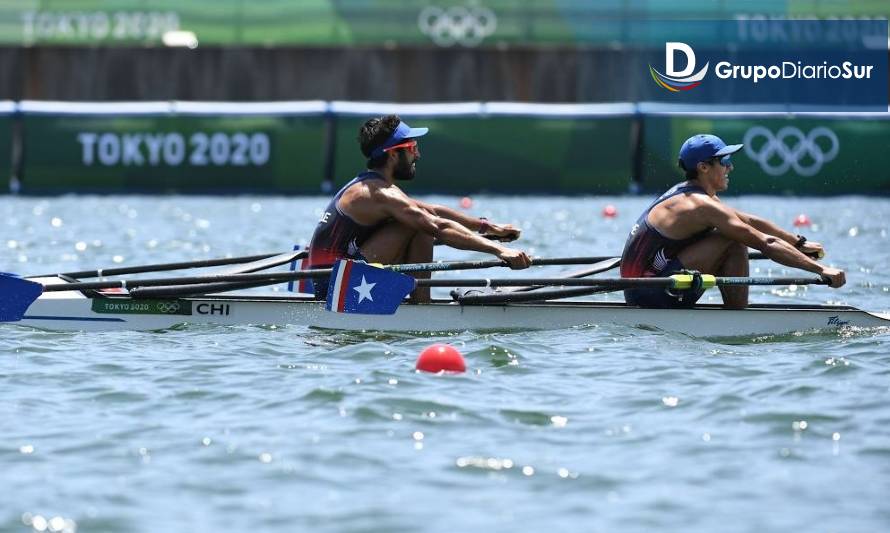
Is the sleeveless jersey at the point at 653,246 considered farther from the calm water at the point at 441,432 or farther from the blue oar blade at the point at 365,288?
the blue oar blade at the point at 365,288

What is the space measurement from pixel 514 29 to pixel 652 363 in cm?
1963

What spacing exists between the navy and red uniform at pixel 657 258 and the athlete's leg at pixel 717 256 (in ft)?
0.16

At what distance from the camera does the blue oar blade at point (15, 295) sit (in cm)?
981

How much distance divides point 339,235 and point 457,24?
1853cm

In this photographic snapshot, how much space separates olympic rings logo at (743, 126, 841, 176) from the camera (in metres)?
21.8

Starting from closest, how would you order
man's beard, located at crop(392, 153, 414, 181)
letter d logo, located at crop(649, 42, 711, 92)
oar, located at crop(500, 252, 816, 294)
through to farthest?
man's beard, located at crop(392, 153, 414, 181)
oar, located at crop(500, 252, 816, 294)
letter d logo, located at crop(649, 42, 711, 92)

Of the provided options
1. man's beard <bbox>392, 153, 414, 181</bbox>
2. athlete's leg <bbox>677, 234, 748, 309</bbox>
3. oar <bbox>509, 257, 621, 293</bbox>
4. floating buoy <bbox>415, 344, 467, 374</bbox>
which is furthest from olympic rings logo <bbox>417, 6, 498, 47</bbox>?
floating buoy <bbox>415, 344, 467, 374</bbox>

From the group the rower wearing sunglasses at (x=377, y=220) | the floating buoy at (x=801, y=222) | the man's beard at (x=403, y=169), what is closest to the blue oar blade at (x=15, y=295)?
the rower wearing sunglasses at (x=377, y=220)

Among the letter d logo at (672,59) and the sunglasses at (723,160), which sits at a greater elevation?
the letter d logo at (672,59)

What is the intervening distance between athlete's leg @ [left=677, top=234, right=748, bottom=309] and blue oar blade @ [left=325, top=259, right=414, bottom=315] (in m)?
1.80

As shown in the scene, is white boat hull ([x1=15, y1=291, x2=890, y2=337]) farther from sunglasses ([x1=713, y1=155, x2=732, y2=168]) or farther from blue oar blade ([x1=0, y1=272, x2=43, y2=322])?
sunglasses ([x1=713, y1=155, x2=732, y2=168])

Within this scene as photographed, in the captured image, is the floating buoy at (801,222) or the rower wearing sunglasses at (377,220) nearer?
the rower wearing sunglasses at (377,220)

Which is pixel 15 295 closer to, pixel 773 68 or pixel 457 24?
pixel 773 68

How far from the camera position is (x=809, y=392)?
7770mm
